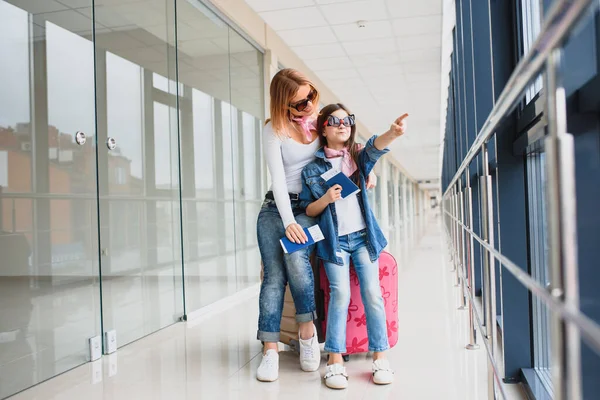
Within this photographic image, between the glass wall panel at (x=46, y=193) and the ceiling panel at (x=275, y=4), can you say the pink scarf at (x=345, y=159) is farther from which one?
the ceiling panel at (x=275, y=4)

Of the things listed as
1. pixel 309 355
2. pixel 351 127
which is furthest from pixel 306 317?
pixel 351 127

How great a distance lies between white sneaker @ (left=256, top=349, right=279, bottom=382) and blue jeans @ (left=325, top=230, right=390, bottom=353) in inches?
9.1

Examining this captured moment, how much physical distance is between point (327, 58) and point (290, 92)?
4.27 metres

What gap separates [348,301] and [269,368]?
0.41 meters

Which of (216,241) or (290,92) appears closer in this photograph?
(290,92)

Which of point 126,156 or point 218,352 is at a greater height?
point 126,156

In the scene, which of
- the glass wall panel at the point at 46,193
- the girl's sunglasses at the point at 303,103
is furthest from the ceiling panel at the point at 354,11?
the girl's sunglasses at the point at 303,103

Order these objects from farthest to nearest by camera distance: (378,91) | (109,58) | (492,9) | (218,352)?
1. (378,91)
2. (109,58)
3. (218,352)
4. (492,9)

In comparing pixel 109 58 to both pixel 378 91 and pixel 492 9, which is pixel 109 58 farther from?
pixel 378 91

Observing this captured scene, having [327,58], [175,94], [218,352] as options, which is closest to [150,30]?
[175,94]

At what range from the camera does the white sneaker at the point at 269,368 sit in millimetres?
2152

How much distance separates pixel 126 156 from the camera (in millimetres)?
2979

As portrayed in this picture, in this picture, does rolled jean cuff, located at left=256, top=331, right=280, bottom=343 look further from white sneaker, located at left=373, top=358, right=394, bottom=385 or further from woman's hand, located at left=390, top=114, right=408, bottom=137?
woman's hand, located at left=390, top=114, right=408, bottom=137

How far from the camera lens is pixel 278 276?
7.55 feet
